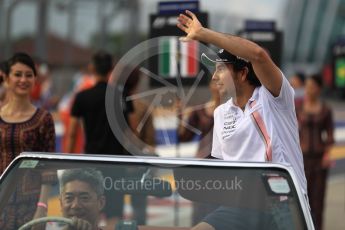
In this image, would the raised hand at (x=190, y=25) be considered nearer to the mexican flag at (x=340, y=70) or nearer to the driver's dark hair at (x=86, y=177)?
the driver's dark hair at (x=86, y=177)

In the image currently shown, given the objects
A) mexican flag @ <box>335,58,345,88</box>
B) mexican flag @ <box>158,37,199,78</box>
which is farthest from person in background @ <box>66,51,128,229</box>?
mexican flag @ <box>335,58,345,88</box>

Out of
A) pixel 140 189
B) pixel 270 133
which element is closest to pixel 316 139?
pixel 270 133

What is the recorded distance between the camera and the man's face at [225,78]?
3818mm

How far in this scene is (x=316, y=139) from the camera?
841 cm

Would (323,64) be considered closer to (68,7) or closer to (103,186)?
(68,7)

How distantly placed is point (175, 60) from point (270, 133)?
3.08 metres

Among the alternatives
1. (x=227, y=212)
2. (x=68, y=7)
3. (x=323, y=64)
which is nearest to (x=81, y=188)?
(x=227, y=212)

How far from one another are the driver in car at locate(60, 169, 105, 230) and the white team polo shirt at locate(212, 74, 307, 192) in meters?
0.74

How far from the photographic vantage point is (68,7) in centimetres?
2050

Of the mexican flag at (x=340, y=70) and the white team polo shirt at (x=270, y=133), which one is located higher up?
the mexican flag at (x=340, y=70)

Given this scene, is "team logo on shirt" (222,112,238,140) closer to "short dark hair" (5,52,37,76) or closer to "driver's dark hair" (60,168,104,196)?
"driver's dark hair" (60,168,104,196)

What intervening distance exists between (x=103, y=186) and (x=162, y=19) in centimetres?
430

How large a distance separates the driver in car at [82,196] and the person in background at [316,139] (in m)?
5.35

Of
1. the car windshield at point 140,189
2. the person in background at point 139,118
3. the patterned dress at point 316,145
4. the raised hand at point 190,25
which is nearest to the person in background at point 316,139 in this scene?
the patterned dress at point 316,145
